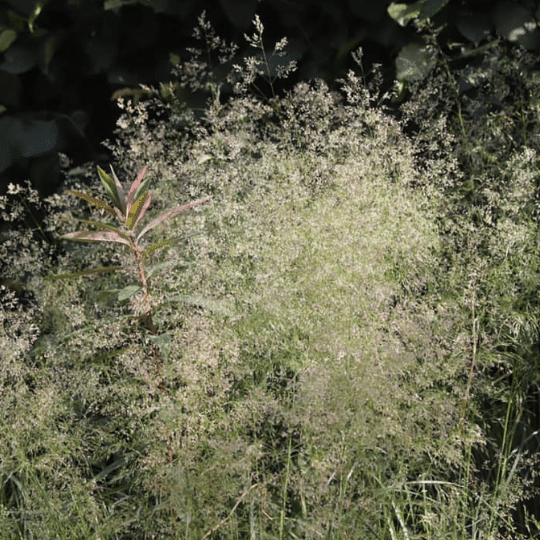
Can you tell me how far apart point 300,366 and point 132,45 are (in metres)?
1.84

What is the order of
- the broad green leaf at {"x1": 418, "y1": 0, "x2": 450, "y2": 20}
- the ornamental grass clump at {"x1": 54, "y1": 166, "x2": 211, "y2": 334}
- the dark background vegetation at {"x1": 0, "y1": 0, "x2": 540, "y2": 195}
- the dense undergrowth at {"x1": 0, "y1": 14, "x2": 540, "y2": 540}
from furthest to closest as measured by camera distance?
the dark background vegetation at {"x1": 0, "y1": 0, "x2": 540, "y2": 195} < the broad green leaf at {"x1": 418, "y1": 0, "x2": 450, "y2": 20} < the ornamental grass clump at {"x1": 54, "y1": 166, "x2": 211, "y2": 334} < the dense undergrowth at {"x1": 0, "y1": 14, "x2": 540, "y2": 540}

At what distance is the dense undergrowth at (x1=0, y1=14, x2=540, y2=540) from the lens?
6.52ft

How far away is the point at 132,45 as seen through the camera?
357 cm

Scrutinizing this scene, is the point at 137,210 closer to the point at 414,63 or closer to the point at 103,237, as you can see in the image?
the point at 103,237

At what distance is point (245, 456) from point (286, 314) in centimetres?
43

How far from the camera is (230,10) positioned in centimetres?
331

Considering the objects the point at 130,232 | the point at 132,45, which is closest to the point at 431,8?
the point at 132,45

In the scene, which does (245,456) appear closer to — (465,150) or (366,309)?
(366,309)

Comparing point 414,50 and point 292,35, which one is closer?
point 414,50

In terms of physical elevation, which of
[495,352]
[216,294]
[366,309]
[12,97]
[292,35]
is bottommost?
[495,352]

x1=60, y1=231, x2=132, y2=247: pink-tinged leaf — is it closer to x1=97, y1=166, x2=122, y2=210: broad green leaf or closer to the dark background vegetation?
x1=97, y1=166, x2=122, y2=210: broad green leaf

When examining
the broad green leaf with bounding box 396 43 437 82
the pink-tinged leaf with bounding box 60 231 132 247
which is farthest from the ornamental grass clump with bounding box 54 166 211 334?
the broad green leaf with bounding box 396 43 437 82

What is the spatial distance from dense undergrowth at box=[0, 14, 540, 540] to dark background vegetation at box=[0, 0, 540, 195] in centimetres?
29

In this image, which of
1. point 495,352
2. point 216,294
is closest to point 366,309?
point 216,294
